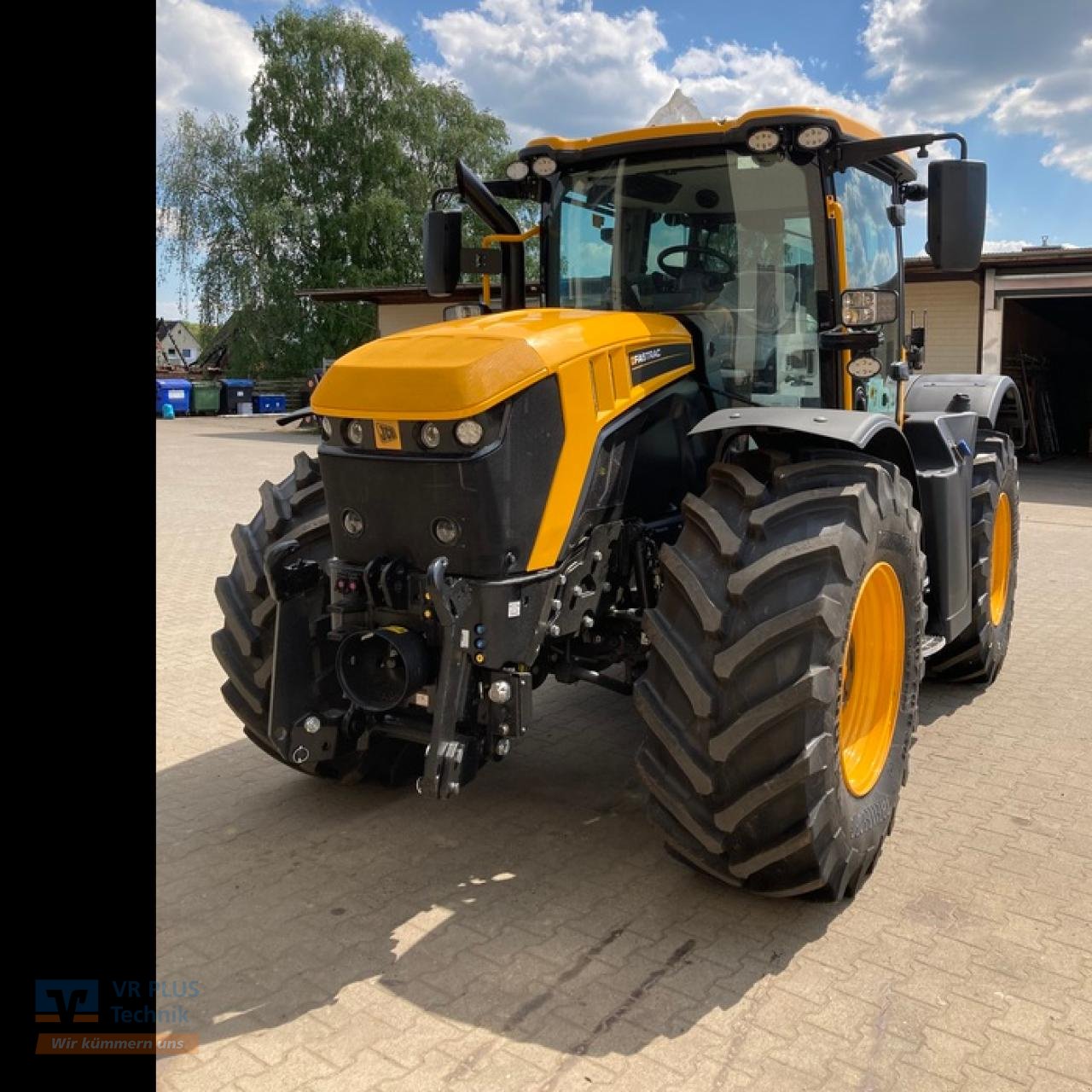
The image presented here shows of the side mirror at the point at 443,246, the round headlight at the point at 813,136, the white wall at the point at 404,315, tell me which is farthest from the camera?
the white wall at the point at 404,315

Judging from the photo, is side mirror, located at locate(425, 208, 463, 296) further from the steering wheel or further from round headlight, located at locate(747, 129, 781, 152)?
round headlight, located at locate(747, 129, 781, 152)

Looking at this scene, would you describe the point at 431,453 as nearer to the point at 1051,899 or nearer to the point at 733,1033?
the point at 733,1033

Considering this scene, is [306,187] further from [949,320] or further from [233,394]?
[949,320]

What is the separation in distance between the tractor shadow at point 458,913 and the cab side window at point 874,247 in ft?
6.95

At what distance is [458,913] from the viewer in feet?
11.0

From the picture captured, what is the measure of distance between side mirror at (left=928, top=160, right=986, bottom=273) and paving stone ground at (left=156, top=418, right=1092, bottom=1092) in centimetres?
216

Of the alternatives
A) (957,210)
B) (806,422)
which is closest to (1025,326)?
(957,210)

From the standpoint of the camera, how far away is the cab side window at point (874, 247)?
4.14m

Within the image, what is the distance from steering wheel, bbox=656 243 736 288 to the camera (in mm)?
4113

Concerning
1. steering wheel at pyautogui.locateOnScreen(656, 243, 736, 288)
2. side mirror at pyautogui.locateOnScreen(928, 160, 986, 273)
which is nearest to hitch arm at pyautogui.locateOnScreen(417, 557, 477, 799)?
steering wheel at pyautogui.locateOnScreen(656, 243, 736, 288)

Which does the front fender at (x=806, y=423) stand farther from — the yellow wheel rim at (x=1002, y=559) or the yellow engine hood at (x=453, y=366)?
the yellow wheel rim at (x=1002, y=559)
